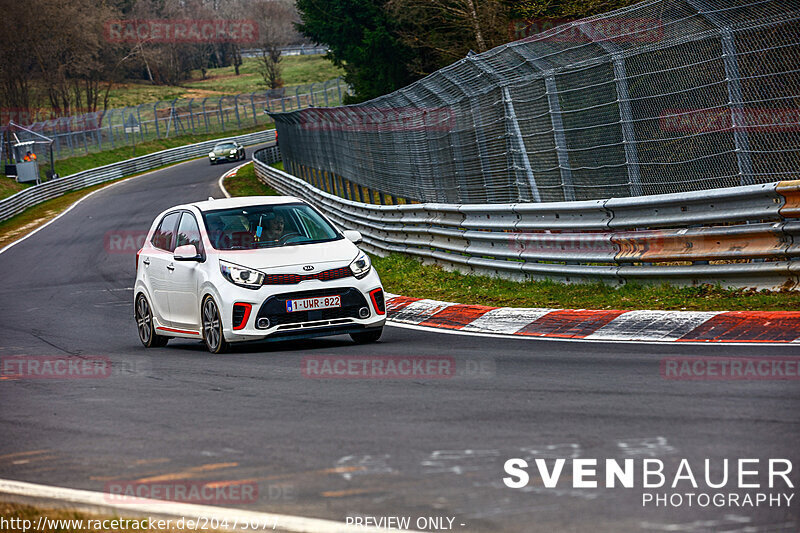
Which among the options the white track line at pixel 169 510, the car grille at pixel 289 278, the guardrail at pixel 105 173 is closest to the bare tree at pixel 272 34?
the guardrail at pixel 105 173

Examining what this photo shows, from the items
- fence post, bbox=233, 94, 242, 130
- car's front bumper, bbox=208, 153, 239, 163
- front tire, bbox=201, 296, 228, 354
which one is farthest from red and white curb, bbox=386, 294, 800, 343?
fence post, bbox=233, 94, 242, 130

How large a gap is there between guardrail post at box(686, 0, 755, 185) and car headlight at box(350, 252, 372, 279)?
3658 millimetres

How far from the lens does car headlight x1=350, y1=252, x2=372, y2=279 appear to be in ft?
34.0

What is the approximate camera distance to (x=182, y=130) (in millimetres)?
77062

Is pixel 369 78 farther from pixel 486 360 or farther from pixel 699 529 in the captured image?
pixel 699 529

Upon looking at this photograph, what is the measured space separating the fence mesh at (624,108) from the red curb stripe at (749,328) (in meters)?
1.74

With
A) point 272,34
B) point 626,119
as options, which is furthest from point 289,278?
point 272,34

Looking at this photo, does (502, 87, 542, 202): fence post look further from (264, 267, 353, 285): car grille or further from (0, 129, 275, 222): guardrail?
(0, 129, 275, 222): guardrail

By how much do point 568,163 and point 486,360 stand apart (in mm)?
4910

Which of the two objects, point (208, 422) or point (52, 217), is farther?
point (52, 217)

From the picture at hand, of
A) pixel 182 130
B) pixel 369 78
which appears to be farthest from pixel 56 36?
pixel 369 78

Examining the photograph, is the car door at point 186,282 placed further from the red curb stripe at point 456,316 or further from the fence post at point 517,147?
the fence post at point 517,147

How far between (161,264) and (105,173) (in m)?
48.7

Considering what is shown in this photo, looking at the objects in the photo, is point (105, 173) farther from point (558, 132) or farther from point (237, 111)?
point (558, 132)
